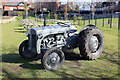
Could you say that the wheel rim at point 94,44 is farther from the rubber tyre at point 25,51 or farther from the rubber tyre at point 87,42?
the rubber tyre at point 25,51

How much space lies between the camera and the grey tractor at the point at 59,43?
4.82 meters

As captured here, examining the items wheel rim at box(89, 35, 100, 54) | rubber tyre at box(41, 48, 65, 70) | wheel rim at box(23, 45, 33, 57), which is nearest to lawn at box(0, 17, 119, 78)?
rubber tyre at box(41, 48, 65, 70)

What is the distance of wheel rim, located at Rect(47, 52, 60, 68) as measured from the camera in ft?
15.6

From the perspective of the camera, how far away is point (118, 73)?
14.8ft

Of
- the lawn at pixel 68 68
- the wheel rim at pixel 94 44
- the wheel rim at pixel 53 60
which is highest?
the wheel rim at pixel 94 44

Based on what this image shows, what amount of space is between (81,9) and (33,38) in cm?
6351

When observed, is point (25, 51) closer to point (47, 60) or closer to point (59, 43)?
point (59, 43)

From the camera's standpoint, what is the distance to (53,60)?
479 cm

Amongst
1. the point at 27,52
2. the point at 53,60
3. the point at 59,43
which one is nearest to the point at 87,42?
the point at 59,43

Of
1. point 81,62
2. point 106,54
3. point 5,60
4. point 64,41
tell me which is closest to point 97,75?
point 81,62

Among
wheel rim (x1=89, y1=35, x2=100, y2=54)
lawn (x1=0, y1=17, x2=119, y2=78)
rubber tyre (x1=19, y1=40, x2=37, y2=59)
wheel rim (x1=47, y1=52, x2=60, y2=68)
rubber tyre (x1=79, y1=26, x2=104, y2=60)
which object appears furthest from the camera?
rubber tyre (x1=19, y1=40, x2=37, y2=59)

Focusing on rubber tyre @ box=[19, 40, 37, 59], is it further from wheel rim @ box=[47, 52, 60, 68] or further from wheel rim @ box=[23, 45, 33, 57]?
wheel rim @ box=[47, 52, 60, 68]

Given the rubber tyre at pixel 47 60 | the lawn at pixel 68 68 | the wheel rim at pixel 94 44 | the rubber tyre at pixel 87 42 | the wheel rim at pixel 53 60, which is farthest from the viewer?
the wheel rim at pixel 94 44

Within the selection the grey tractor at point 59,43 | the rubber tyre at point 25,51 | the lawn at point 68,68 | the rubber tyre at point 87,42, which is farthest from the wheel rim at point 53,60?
the rubber tyre at point 25,51
